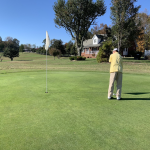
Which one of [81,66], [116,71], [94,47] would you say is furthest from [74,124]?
[94,47]

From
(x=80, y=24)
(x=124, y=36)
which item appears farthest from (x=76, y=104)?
(x=80, y=24)

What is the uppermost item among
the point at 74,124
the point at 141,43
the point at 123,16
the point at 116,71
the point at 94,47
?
the point at 123,16

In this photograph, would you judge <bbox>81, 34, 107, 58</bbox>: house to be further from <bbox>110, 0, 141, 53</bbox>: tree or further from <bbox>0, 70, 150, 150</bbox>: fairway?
<bbox>0, 70, 150, 150</bbox>: fairway

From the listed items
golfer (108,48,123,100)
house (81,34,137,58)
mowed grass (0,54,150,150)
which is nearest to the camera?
mowed grass (0,54,150,150)

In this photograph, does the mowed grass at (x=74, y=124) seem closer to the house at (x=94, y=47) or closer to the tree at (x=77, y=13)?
the tree at (x=77, y=13)

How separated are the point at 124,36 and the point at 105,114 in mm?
29879

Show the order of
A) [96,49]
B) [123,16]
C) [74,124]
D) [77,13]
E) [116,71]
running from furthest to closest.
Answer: [96,49], [77,13], [123,16], [116,71], [74,124]

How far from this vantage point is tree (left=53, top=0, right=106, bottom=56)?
32.0 metres

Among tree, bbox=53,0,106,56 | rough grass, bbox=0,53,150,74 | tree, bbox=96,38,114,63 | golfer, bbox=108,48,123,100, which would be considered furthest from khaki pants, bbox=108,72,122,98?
tree, bbox=53,0,106,56

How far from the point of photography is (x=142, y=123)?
3.34 m

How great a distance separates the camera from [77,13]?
32.5 meters

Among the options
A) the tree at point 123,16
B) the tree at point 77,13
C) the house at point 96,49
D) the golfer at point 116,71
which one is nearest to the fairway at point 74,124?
the golfer at point 116,71

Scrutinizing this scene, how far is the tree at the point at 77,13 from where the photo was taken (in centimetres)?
3203

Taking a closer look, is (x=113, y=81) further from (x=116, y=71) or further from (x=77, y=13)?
(x=77, y=13)
